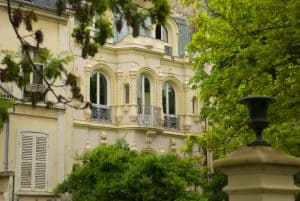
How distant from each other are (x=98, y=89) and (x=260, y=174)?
23.4 metres

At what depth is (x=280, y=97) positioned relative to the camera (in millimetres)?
16109

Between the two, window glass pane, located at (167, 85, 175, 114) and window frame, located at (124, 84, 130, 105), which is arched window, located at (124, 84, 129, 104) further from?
window glass pane, located at (167, 85, 175, 114)

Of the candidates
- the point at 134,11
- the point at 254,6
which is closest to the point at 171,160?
the point at 254,6

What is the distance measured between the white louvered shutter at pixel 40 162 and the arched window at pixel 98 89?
3.82 meters

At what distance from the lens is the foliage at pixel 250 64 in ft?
51.0

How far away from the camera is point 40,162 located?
91.4 ft

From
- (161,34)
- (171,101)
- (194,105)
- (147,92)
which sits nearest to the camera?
(147,92)

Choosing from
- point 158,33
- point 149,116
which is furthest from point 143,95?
point 158,33

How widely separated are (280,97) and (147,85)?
17.0m

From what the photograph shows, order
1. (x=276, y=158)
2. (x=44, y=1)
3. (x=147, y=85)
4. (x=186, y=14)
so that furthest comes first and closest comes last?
(x=186, y=14), (x=147, y=85), (x=44, y=1), (x=276, y=158)

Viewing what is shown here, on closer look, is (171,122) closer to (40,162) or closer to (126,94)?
(126,94)

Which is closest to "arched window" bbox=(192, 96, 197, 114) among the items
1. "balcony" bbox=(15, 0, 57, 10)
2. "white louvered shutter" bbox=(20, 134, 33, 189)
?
"balcony" bbox=(15, 0, 57, 10)

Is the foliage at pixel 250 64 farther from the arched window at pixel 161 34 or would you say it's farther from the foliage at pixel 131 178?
the arched window at pixel 161 34

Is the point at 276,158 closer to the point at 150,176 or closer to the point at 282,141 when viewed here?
the point at 282,141
